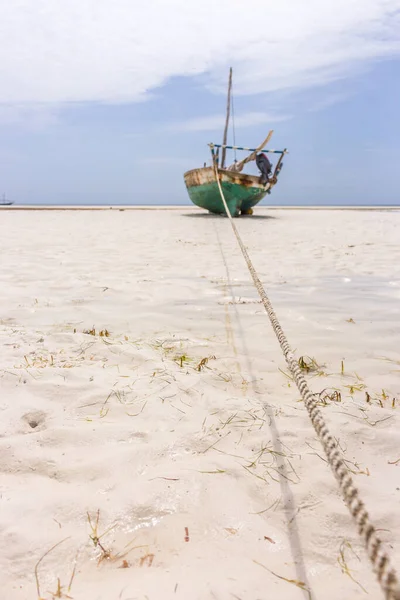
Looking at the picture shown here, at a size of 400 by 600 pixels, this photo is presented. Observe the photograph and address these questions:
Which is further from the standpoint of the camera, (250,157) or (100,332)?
(250,157)

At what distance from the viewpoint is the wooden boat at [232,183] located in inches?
Result: 561

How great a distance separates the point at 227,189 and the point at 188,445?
44.4ft

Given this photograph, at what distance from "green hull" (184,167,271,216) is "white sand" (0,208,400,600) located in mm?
10968

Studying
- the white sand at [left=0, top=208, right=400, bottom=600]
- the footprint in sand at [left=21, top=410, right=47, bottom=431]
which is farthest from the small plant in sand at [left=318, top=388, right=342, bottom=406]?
the footprint in sand at [left=21, top=410, right=47, bottom=431]

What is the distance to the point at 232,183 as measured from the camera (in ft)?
47.0

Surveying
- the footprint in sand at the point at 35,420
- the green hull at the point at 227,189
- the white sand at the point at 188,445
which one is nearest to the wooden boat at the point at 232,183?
the green hull at the point at 227,189

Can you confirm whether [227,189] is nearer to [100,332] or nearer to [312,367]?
[100,332]

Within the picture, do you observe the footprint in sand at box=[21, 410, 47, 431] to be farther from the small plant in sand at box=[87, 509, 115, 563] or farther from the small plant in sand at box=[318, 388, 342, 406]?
the small plant in sand at box=[318, 388, 342, 406]

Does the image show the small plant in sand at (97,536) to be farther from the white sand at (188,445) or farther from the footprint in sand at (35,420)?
the footprint in sand at (35,420)

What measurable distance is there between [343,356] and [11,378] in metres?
1.96

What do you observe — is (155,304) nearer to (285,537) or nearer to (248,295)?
(248,295)

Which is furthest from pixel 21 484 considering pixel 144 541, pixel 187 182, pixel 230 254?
pixel 187 182

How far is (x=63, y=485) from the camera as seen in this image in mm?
1480

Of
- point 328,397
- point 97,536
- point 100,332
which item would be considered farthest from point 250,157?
point 97,536
